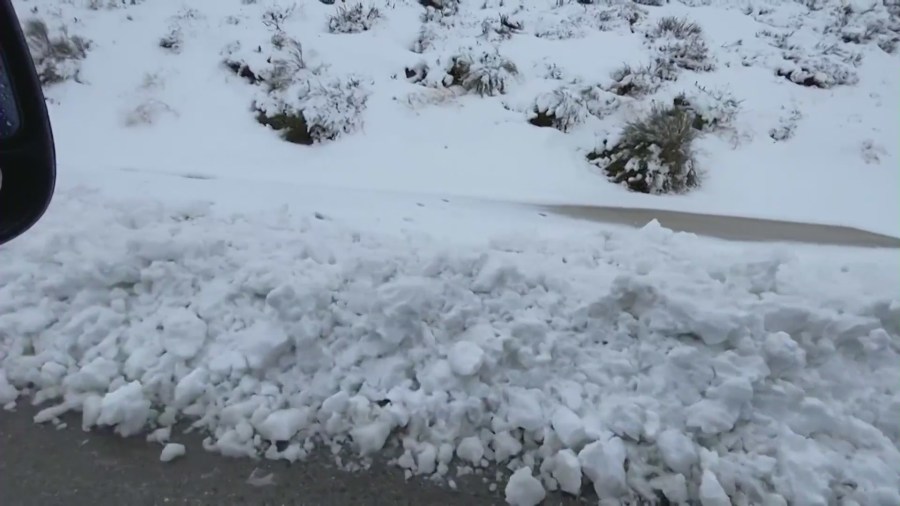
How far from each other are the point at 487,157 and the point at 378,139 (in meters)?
1.07

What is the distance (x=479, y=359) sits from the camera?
118 inches

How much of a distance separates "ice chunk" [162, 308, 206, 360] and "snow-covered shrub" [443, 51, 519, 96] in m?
5.27

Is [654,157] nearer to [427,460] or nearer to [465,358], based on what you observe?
[465,358]

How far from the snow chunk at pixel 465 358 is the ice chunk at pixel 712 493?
37.4 inches

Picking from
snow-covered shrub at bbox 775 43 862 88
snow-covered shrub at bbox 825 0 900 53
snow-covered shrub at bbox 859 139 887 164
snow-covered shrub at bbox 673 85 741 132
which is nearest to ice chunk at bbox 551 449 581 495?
snow-covered shrub at bbox 673 85 741 132

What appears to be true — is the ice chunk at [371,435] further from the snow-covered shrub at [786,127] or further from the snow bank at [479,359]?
the snow-covered shrub at [786,127]

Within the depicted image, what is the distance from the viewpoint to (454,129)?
7320 mm

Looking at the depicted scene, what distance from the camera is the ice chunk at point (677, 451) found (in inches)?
105

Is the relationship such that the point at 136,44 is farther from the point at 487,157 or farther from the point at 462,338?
the point at 462,338

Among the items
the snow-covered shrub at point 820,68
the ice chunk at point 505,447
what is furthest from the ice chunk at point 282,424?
the snow-covered shrub at point 820,68

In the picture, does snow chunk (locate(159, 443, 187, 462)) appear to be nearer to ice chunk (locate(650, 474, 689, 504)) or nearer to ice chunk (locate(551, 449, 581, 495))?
ice chunk (locate(551, 449, 581, 495))

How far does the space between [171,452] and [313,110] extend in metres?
4.78

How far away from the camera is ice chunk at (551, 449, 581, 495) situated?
2.62m

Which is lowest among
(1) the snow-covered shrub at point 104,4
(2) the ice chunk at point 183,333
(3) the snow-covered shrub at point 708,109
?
(3) the snow-covered shrub at point 708,109
